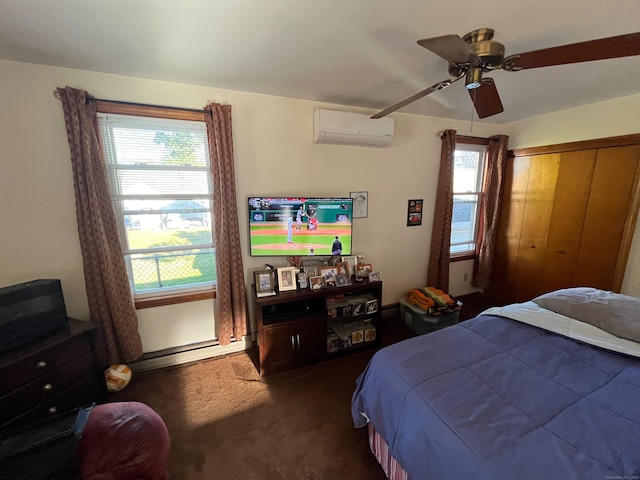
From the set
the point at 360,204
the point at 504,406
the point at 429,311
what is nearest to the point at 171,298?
the point at 360,204

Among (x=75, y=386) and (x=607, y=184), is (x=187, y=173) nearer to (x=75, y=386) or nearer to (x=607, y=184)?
(x=75, y=386)

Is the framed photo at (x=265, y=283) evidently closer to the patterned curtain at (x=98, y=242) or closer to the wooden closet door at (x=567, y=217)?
the patterned curtain at (x=98, y=242)

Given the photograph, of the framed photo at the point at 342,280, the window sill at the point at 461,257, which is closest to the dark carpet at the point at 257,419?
the framed photo at the point at 342,280

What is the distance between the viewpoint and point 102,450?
1076mm

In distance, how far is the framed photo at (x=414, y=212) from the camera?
310cm

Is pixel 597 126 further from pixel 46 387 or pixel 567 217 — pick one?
pixel 46 387

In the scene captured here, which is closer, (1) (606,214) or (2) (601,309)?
(2) (601,309)

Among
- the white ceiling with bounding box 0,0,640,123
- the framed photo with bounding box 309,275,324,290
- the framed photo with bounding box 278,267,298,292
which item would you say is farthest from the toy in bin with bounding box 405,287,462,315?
the white ceiling with bounding box 0,0,640,123

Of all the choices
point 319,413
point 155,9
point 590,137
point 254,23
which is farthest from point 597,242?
point 155,9

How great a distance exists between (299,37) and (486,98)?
4.08 feet

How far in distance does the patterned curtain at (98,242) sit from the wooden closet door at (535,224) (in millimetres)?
4176

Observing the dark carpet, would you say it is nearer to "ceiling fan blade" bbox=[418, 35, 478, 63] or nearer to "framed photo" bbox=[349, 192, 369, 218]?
"framed photo" bbox=[349, 192, 369, 218]

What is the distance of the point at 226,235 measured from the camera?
2.25 m

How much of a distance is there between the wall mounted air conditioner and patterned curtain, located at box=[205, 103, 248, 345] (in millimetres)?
797
